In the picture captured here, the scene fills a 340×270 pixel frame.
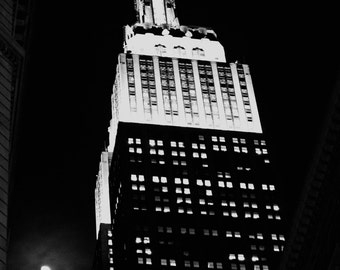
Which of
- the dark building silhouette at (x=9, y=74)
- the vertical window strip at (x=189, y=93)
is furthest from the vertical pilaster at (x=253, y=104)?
the dark building silhouette at (x=9, y=74)

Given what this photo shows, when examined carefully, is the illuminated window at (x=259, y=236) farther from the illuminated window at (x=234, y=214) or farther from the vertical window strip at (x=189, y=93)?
the vertical window strip at (x=189, y=93)

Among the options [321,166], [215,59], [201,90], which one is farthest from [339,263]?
[215,59]

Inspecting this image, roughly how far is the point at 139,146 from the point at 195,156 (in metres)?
10.1

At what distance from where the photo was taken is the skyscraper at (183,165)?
5842 inches

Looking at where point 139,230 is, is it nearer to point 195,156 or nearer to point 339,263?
point 195,156

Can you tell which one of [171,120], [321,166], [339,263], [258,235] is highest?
[321,166]

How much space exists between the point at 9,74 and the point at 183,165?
333ft

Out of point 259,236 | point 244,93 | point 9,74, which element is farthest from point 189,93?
point 9,74

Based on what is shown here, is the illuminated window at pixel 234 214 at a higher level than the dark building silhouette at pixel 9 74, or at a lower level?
lower

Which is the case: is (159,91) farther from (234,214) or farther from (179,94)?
(234,214)

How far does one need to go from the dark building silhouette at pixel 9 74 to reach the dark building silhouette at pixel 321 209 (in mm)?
29791

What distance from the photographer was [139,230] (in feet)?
492

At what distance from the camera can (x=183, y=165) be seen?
163500mm

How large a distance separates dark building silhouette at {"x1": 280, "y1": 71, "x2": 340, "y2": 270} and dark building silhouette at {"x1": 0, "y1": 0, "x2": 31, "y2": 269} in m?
29.8
